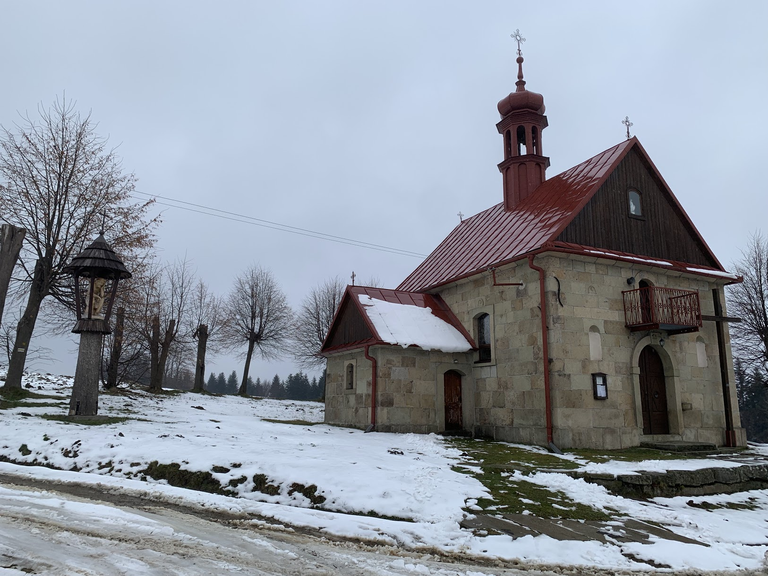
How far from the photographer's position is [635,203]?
1681 cm

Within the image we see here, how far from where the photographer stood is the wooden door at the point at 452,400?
1747 cm

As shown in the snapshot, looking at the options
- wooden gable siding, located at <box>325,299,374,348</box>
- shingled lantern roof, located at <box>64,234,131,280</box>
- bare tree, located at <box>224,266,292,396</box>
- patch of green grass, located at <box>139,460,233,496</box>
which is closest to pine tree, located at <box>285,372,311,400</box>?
bare tree, located at <box>224,266,292,396</box>

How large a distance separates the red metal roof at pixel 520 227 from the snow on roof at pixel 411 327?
1597 millimetres

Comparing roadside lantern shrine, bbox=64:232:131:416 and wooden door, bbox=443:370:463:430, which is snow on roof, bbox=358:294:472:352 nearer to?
wooden door, bbox=443:370:463:430

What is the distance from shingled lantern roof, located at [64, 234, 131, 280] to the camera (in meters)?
14.5

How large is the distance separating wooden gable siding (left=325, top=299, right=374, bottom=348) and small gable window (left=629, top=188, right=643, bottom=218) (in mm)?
8579

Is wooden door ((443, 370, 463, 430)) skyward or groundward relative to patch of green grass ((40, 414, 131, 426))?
skyward

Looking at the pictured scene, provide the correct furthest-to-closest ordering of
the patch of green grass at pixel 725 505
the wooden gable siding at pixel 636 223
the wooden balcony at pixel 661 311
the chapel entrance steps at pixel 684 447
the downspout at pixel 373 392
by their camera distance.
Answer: the downspout at pixel 373 392 → the wooden gable siding at pixel 636 223 → the wooden balcony at pixel 661 311 → the chapel entrance steps at pixel 684 447 → the patch of green grass at pixel 725 505

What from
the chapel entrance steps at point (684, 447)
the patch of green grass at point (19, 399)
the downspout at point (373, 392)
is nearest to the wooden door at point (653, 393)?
the chapel entrance steps at point (684, 447)

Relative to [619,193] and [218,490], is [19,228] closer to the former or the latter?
[218,490]

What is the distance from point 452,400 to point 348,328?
13.8 feet

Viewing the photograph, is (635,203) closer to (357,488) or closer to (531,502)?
(531,502)

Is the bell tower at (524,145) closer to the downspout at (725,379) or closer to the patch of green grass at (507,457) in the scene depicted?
the downspout at (725,379)

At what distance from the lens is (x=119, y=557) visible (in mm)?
5004
